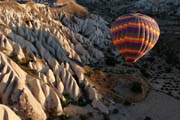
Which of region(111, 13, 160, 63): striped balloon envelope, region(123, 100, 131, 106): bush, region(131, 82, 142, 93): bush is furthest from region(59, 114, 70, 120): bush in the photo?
region(131, 82, 142, 93): bush

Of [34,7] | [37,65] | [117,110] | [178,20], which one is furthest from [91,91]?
[178,20]

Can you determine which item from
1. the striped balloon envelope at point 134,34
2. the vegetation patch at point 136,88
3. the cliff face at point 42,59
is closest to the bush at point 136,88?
the vegetation patch at point 136,88

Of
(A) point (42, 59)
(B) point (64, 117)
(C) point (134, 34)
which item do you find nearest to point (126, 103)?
(C) point (134, 34)

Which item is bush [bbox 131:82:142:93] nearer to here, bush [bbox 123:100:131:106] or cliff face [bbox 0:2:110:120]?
bush [bbox 123:100:131:106]

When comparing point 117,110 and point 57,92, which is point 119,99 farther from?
point 57,92

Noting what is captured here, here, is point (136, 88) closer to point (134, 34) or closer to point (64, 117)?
point (134, 34)

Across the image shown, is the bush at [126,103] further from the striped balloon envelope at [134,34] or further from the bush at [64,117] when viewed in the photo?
the bush at [64,117]
